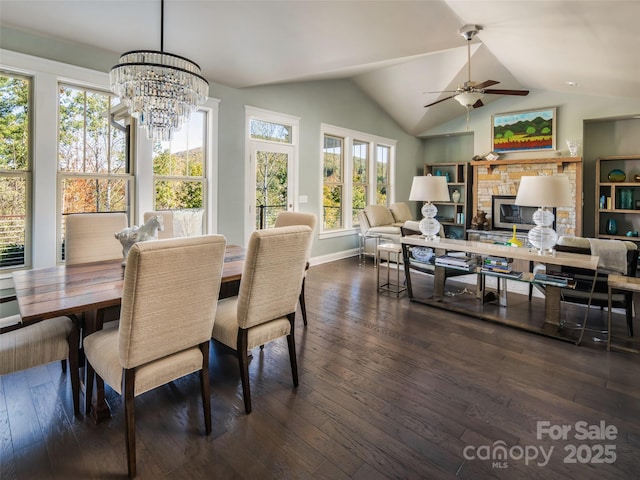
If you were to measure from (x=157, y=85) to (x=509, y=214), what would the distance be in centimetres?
727

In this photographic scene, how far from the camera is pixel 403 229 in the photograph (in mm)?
4602

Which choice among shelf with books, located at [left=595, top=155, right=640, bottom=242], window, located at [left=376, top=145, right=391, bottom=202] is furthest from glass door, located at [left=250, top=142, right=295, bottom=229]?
shelf with books, located at [left=595, top=155, right=640, bottom=242]

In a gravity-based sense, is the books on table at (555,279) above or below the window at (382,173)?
below

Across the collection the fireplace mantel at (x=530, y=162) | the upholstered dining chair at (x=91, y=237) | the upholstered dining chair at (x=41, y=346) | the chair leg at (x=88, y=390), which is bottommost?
the chair leg at (x=88, y=390)

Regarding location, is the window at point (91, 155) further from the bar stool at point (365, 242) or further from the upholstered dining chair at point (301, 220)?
the bar stool at point (365, 242)

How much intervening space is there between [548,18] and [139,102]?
380cm

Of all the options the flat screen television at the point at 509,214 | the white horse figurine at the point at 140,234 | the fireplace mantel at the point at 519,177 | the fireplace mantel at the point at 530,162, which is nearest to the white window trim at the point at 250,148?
the white horse figurine at the point at 140,234

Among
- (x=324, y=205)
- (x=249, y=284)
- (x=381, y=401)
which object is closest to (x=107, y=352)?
(x=249, y=284)

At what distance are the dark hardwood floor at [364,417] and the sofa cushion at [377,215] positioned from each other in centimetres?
388

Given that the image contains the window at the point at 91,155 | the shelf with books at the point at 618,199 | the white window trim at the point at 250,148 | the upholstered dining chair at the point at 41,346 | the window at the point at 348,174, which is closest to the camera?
the upholstered dining chair at the point at 41,346

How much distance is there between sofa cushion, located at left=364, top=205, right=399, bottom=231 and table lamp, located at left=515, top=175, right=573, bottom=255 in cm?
346

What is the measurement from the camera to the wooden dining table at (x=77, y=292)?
5.46 feet

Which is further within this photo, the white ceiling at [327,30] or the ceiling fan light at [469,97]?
the ceiling fan light at [469,97]

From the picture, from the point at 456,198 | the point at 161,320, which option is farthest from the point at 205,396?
the point at 456,198
